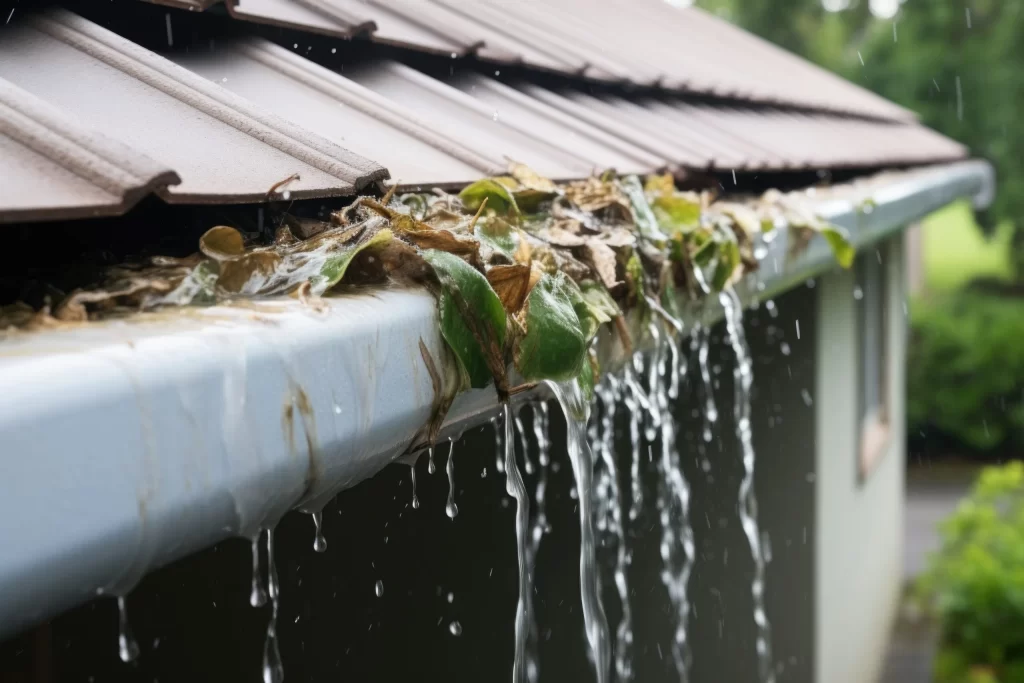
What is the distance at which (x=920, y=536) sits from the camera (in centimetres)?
1200

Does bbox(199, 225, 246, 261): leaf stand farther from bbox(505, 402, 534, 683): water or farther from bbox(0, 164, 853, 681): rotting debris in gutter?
bbox(505, 402, 534, 683): water

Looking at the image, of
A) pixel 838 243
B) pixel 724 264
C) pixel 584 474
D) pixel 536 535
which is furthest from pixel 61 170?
pixel 838 243

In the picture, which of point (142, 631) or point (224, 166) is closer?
point (224, 166)

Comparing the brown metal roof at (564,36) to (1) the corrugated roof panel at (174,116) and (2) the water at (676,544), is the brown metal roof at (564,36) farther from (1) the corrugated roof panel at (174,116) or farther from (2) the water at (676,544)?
(2) the water at (676,544)

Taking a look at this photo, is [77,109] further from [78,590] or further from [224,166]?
[78,590]

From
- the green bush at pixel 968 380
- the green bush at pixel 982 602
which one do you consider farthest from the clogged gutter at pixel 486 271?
the green bush at pixel 968 380

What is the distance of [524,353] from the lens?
4.06 ft

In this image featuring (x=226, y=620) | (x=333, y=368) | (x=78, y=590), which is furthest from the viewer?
(x=226, y=620)

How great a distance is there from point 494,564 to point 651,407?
89cm

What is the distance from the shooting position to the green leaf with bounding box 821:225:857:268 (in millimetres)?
2699

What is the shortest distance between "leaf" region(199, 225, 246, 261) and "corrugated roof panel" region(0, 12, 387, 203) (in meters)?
0.03

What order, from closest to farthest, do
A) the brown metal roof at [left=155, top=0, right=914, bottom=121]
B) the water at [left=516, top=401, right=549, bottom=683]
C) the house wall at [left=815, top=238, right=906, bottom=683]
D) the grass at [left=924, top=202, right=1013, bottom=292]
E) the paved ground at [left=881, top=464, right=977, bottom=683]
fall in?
the brown metal roof at [left=155, top=0, right=914, bottom=121] → the water at [left=516, top=401, right=549, bottom=683] → the house wall at [left=815, top=238, right=906, bottom=683] → the paved ground at [left=881, top=464, right=977, bottom=683] → the grass at [left=924, top=202, right=1013, bottom=292]

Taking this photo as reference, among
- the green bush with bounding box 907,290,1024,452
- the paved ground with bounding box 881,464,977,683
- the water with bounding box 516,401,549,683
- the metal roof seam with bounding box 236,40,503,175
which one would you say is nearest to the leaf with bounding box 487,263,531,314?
the metal roof seam with bounding box 236,40,503,175

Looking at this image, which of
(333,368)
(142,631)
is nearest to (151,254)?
(333,368)
